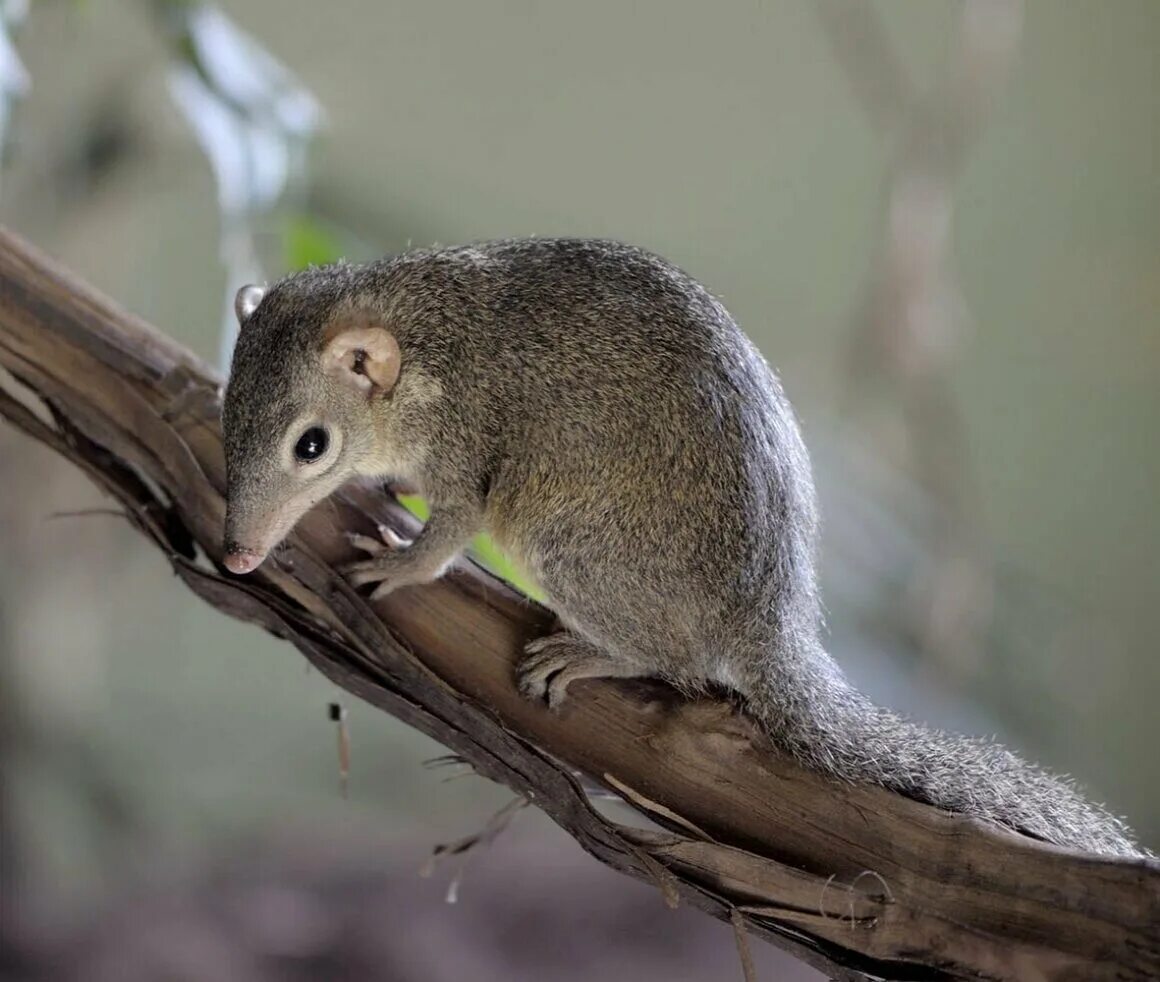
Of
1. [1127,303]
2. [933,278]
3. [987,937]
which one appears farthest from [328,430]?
[1127,303]

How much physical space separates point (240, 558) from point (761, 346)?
2.55 m

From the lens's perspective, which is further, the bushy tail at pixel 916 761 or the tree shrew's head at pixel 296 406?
the tree shrew's head at pixel 296 406

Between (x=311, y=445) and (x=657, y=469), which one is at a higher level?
(x=657, y=469)

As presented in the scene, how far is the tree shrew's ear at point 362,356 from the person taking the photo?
5.03ft

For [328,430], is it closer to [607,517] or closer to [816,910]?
[607,517]

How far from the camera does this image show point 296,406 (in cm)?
151

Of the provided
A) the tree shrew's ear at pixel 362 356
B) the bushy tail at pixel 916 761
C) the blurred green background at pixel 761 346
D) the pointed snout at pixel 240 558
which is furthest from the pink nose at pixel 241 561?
the blurred green background at pixel 761 346

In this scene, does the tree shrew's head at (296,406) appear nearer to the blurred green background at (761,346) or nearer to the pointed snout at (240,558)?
the pointed snout at (240,558)

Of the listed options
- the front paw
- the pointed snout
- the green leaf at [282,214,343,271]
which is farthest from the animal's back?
the green leaf at [282,214,343,271]

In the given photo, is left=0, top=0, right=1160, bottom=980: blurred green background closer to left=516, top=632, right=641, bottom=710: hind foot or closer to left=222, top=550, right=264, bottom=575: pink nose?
left=222, top=550, right=264, bottom=575: pink nose

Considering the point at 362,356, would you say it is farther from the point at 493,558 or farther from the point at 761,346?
the point at 761,346

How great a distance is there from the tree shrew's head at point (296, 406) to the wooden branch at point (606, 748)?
67mm

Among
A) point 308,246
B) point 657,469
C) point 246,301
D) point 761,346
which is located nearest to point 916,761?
point 657,469

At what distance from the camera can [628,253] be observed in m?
1.60
